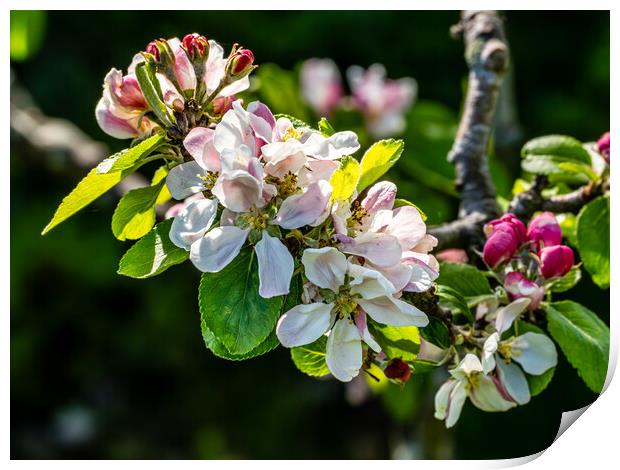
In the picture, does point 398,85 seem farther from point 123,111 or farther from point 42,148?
point 123,111

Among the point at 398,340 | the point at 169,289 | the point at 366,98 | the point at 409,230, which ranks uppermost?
the point at 409,230

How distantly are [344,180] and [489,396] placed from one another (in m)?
0.24

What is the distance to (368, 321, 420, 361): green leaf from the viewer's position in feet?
2.14

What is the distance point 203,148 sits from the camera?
1.91 feet

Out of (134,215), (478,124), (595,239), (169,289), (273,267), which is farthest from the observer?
(169,289)

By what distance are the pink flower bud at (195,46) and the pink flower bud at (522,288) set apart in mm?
302

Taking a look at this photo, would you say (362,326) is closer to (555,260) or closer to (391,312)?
(391,312)

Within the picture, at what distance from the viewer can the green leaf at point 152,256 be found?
592 mm

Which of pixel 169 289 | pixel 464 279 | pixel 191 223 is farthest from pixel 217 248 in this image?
pixel 169 289

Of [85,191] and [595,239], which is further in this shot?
[595,239]

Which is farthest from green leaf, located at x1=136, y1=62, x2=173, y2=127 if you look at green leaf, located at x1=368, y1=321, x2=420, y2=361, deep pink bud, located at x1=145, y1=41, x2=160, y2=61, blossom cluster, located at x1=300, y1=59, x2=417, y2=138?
blossom cluster, located at x1=300, y1=59, x2=417, y2=138

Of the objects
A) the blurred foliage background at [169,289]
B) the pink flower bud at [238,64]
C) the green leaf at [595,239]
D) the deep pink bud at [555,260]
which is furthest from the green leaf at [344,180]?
the blurred foliage background at [169,289]

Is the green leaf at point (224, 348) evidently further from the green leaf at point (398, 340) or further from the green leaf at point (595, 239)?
the green leaf at point (595, 239)

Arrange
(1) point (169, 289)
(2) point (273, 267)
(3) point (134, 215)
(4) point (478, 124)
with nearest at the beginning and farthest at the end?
(2) point (273, 267) → (3) point (134, 215) → (4) point (478, 124) → (1) point (169, 289)
